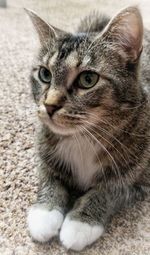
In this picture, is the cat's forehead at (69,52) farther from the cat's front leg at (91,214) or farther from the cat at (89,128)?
the cat's front leg at (91,214)

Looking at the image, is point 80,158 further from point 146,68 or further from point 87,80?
point 146,68

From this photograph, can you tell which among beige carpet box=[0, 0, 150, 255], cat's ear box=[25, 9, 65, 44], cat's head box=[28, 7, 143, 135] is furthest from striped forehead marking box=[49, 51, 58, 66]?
beige carpet box=[0, 0, 150, 255]

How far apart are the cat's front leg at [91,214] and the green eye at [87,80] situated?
0.35 meters

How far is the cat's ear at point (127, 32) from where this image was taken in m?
1.20

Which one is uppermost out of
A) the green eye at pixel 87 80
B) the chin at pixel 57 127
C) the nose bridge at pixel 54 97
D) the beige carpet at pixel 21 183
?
the green eye at pixel 87 80

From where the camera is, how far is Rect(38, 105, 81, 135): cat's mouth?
3.82 feet

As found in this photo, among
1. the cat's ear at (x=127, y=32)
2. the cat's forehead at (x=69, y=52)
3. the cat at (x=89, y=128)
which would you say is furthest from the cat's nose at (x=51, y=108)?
the cat's ear at (x=127, y=32)

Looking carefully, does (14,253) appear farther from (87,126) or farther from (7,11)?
(7,11)

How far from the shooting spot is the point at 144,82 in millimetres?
1391

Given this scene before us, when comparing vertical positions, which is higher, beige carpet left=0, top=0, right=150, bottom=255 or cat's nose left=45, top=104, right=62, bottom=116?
cat's nose left=45, top=104, right=62, bottom=116

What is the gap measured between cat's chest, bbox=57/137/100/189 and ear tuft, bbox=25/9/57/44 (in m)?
0.34

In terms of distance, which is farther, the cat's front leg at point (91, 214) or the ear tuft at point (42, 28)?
the ear tuft at point (42, 28)

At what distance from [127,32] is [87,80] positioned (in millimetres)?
182

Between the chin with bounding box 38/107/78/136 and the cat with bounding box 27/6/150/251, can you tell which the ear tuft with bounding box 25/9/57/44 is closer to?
the cat with bounding box 27/6/150/251
